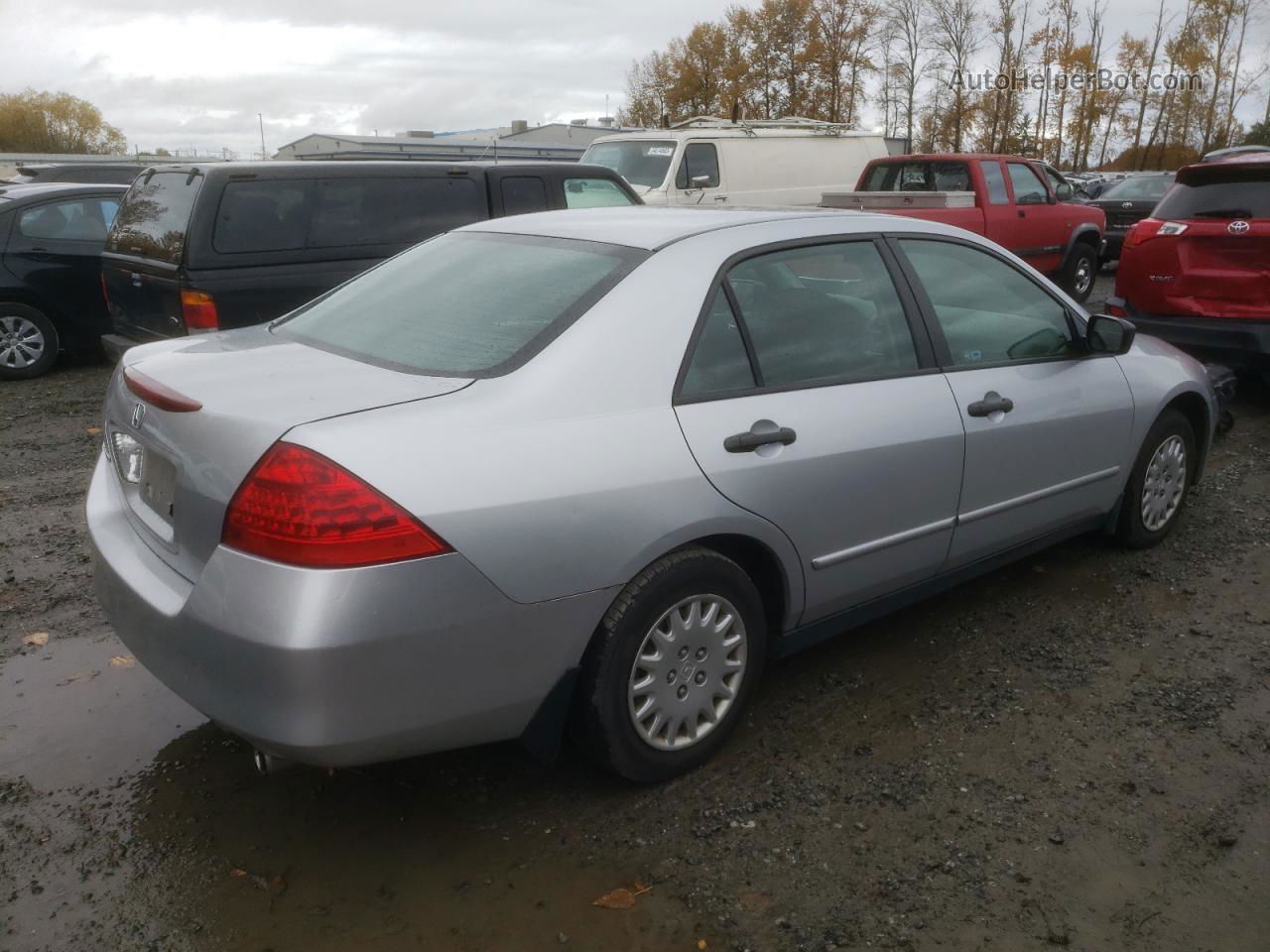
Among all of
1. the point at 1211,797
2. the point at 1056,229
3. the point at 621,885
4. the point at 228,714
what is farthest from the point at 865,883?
the point at 1056,229

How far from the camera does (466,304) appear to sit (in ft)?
10.7

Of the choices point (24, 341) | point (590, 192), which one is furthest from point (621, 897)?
point (24, 341)

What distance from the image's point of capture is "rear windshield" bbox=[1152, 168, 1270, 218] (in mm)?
7242

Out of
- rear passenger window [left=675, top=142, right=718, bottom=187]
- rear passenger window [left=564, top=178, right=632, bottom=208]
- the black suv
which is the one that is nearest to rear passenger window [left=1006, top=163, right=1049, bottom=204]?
rear passenger window [left=675, top=142, right=718, bottom=187]

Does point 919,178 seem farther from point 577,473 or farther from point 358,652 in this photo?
point 358,652

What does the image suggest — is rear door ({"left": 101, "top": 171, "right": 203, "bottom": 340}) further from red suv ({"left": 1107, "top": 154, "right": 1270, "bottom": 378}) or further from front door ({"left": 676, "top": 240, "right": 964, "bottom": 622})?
red suv ({"left": 1107, "top": 154, "right": 1270, "bottom": 378})

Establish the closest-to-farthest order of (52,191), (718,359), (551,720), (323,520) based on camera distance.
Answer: (323,520) → (551,720) → (718,359) → (52,191)

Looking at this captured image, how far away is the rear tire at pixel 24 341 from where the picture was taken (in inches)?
359

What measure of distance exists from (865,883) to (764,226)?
77.6 inches

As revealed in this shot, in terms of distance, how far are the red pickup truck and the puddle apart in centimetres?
954

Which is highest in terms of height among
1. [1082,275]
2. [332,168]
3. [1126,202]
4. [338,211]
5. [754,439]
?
[332,168]

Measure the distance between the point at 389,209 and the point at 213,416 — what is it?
17.1 feet

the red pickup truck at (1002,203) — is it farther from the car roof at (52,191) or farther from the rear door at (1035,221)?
the car roof at (52,191)

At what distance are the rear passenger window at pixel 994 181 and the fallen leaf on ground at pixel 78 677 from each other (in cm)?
1130
